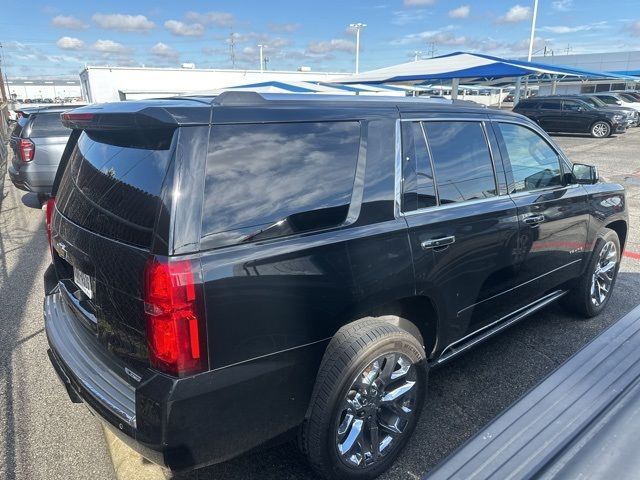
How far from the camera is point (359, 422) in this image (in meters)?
2.34

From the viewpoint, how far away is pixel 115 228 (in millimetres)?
2014

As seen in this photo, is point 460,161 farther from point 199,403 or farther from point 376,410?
point 199,403

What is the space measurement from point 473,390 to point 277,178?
210 cm

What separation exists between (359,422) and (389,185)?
118cm

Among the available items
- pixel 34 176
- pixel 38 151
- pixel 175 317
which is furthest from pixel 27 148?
pixel 175 317

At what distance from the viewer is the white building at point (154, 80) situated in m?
30.0

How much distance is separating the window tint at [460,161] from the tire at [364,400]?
900 mm

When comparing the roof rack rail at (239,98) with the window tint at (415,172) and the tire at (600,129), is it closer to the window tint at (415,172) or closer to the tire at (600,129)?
the window tint at (415,172)

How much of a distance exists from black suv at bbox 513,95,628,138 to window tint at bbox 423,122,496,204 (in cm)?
2084

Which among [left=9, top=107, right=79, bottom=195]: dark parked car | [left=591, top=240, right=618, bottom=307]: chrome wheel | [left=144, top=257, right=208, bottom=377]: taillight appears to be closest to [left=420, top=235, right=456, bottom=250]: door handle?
[left=144, top=257, right=208, bottom=377]: taillight

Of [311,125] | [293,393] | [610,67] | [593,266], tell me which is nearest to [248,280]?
[293,393]

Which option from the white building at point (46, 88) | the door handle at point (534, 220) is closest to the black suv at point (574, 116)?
the door handle at point (534, 220)

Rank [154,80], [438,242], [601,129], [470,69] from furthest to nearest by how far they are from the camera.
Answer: [154,80] < [601,129] < [470,69] < [438,242]

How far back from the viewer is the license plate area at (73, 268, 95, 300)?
Result: 7.11 ft
